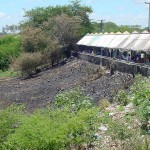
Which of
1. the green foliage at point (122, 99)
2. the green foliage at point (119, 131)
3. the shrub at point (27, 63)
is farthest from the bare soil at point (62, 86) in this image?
the green foliage at point (119, 131)

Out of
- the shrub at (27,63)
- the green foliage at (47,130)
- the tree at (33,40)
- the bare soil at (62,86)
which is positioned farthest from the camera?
the tree at (33,40)

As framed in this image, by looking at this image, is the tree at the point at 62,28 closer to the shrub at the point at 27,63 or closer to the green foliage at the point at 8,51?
the shrub at the point at 27,63

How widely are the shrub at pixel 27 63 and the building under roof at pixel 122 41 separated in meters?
6.34

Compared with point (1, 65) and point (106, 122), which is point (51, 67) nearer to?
point (1, 65)

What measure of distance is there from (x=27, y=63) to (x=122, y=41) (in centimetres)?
1180

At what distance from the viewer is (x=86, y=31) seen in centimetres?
5981

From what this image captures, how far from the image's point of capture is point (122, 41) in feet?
124

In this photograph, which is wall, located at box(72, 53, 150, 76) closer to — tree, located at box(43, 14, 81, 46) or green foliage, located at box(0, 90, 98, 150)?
tree, located at box(43, 14, 81, 46)

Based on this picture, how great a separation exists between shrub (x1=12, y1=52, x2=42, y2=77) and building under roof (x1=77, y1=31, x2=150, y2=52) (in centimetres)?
634

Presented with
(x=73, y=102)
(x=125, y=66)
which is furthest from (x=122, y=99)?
(x=125, y=66)

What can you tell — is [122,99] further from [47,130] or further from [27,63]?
[27,63]

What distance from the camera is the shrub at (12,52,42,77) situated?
44778mm

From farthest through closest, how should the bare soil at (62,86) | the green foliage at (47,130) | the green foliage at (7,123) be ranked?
the bare soil at (62,86) < the green foliage at (7,123) < the green foliage at (47,130)

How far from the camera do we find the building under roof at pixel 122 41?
3175 cm
